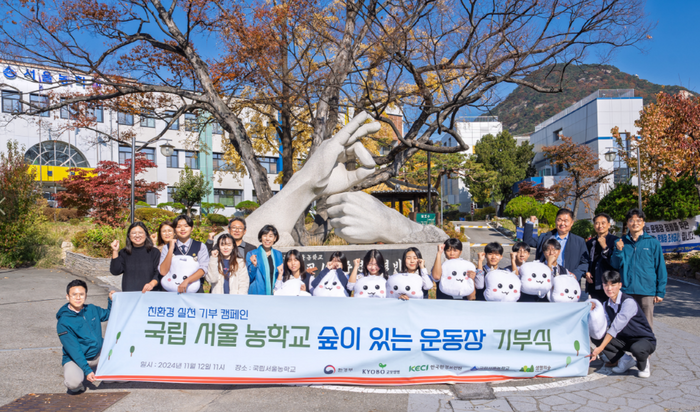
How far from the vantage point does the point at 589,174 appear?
26.8 m

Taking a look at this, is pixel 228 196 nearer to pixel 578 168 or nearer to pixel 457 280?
pixel 578 168

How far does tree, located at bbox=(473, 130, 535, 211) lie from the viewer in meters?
37.4

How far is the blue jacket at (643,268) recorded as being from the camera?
4.46 meters

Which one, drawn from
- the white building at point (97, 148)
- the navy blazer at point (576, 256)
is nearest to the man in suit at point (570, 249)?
the navy blazer at point (576, 256)

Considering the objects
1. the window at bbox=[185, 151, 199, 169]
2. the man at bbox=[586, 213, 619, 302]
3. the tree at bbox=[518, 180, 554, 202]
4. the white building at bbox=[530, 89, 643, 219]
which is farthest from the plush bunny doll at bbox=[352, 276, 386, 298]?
the window at bbox=[185, 151, 199, 169]

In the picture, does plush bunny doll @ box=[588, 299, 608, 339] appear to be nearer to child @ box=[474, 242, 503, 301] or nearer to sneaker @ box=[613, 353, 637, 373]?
sneaker @ box=[613, 353, 637, 373]

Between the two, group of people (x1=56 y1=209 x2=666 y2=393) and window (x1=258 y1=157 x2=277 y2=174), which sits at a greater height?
window (x1=258 y1=157 x2=277 y2=174)

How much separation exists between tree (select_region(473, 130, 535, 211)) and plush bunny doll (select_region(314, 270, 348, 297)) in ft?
113

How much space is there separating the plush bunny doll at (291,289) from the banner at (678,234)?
13045 millimetres

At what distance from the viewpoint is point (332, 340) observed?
3926 mm

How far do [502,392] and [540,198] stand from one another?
32.9 metres

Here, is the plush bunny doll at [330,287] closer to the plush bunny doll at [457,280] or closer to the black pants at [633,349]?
the plush bunny doll at [457,280]

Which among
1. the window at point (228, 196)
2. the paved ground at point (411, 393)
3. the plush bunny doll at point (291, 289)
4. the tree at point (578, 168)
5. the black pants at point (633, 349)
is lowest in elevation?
the paved ground at point (411, 393)

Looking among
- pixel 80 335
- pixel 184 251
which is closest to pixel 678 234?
pixel 184 251
